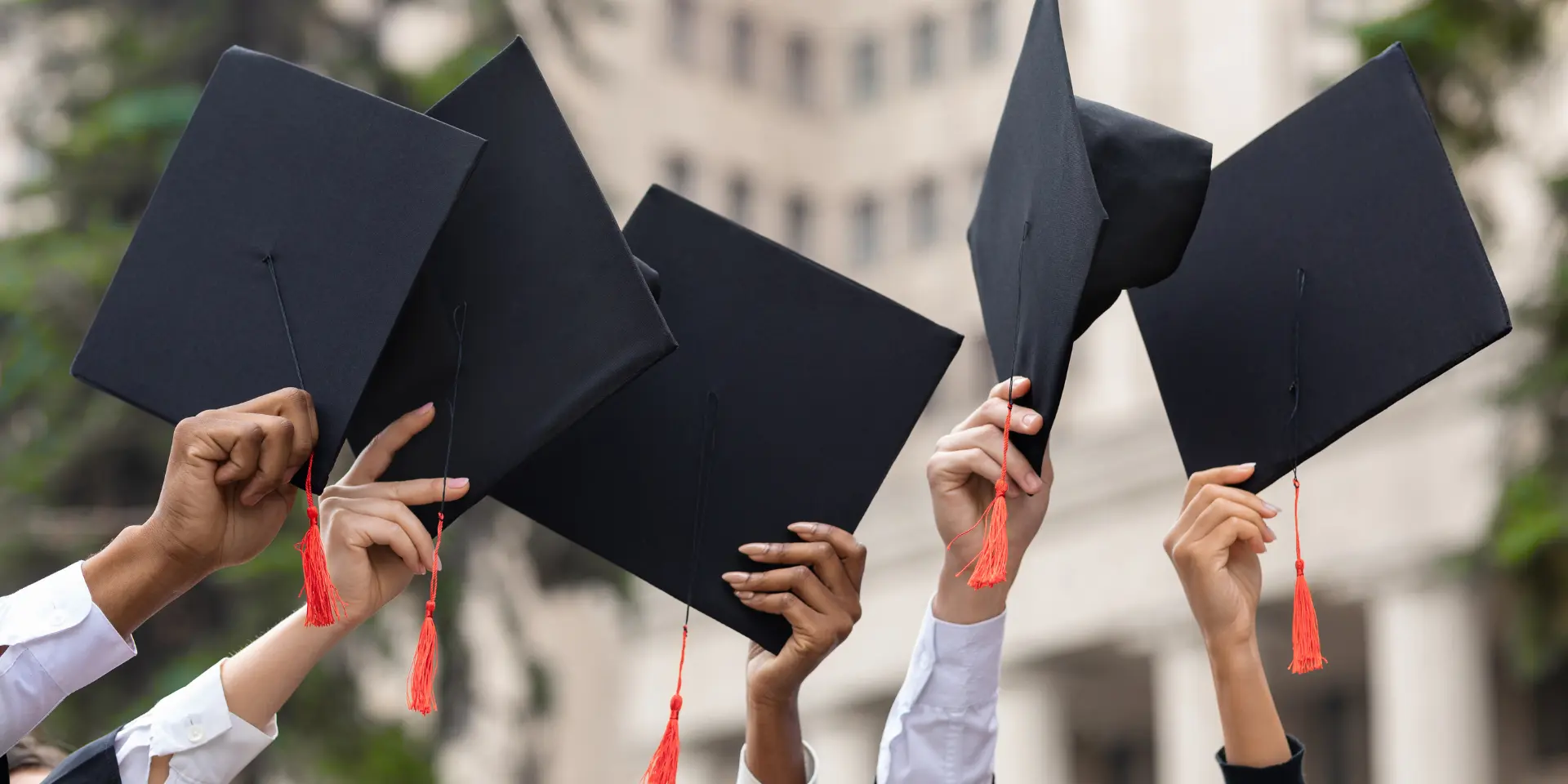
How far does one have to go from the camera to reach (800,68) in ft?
120

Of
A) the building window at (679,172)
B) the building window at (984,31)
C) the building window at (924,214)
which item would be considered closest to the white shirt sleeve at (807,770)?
the building window at (924,214)

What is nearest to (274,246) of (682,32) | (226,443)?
(226,443)

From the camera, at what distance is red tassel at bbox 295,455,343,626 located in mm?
2779

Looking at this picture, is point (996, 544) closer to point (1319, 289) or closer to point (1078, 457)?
point (1319, 289)

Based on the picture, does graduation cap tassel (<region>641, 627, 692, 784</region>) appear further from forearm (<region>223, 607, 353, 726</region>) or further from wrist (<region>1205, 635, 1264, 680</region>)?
wrist (<region>1205, 635, 1264, 680</region>)

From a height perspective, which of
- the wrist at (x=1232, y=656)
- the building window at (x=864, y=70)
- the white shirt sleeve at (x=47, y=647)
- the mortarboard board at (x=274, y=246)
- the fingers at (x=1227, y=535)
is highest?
the building window at (x=864, y=70)

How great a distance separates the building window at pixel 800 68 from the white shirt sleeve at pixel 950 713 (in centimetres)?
3350

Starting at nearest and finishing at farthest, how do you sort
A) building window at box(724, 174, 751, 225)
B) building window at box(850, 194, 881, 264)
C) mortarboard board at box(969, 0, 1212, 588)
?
mortarboard board at box(969, 0, 1212, 588), building window at box(850, 194, 881, 264), building window at box(724, 174, 751, 225)

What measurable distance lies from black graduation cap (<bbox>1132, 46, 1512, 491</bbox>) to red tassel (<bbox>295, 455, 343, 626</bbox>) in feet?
4.34

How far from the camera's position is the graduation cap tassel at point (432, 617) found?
2.85 m

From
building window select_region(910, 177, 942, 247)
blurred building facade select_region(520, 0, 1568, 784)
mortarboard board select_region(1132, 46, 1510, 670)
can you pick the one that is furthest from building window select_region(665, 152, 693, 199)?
mortarboard board select_region(1132, 46, 1510, 670)

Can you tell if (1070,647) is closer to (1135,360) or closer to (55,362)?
(1135,360)

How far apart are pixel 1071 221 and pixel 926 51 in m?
31.8

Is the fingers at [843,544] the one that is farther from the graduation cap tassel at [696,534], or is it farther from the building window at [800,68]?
the building window at [800,68]
